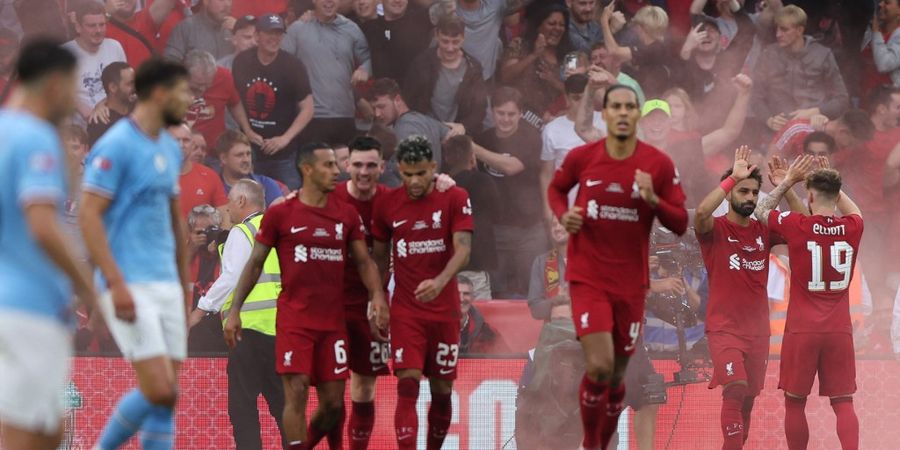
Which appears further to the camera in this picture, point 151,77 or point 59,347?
point 151,77

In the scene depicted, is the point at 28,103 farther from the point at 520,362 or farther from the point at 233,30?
the point at 233,30

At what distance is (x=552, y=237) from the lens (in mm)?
12875

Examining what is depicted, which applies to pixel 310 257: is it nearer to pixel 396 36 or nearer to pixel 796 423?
pixel 796 423

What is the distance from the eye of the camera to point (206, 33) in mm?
13477

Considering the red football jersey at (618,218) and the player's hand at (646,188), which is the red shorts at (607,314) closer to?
the red football jersey at (618,218)

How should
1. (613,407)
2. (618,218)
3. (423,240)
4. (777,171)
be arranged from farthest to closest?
1. (777,171)
2. (423,240)
3. (613,407)
4. (618,218)

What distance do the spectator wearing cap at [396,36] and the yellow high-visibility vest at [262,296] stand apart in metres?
3.17

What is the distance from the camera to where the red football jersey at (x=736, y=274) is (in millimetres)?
10547

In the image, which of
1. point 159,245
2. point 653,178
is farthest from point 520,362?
point 159,245

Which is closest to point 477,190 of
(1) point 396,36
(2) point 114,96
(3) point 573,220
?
(1) point 396,36

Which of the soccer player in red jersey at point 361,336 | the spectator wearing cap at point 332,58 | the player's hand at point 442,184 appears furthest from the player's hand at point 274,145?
the player's hand at point 442,184

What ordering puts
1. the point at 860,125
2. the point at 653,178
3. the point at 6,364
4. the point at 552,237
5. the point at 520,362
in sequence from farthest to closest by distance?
the point at 860,125
the point at 552,237
the point at 520,362
the point at 653,178
the point at 6,364

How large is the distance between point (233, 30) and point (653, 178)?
22.5ft

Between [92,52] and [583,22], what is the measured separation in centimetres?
524
